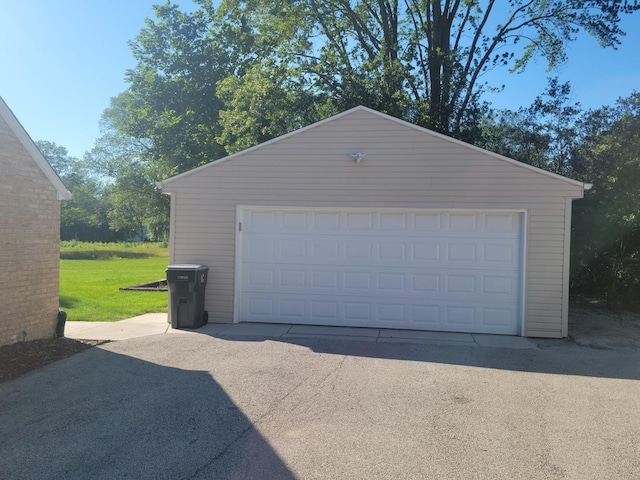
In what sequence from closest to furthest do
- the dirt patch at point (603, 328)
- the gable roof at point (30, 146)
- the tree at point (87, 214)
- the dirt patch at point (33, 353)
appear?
the dirt patch at point (33, 353)
the gable roof at point (30, 146)
the dirt patch at point (603, 328)
the tree at point (87, 214)

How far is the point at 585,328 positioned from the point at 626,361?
2629mm

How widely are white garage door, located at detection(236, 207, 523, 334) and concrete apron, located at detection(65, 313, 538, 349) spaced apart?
31cm

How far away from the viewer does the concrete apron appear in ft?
27.5

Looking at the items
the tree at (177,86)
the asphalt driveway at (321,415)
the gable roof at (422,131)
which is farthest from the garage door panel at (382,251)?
the tree at (177,86)

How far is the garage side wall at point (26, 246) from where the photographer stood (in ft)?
23.2

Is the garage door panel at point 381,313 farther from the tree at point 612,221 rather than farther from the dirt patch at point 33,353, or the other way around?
the tree at point 612,221

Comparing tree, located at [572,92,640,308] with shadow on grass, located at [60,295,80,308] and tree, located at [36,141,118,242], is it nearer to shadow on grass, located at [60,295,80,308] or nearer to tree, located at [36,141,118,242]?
shadow on grass, located at [60,295,80,308]

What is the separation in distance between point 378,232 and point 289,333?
2.55 metres

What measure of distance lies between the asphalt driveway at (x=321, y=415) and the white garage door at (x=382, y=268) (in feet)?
5.71

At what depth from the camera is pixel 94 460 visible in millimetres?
3832

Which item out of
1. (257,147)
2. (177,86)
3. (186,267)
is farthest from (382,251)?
(177,86)

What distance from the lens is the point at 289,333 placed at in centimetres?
886

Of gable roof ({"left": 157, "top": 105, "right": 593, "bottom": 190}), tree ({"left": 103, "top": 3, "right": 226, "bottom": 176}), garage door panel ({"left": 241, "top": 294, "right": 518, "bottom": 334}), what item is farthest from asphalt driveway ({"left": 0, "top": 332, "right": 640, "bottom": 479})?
tree ({"left": 103, "top": 3, "right": 226, "bottom": 176})

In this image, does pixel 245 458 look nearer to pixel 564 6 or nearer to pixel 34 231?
pixel 34 231
